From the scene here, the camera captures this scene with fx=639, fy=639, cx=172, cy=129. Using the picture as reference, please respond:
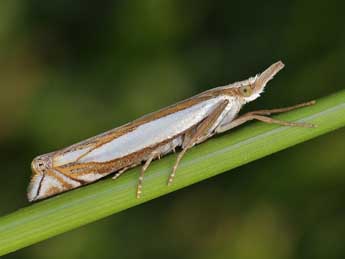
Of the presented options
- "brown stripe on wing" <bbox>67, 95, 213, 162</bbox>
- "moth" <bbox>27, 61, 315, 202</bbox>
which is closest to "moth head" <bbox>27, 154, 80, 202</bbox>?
"moth" <bbox>27, 61, 315, 202</bbox>

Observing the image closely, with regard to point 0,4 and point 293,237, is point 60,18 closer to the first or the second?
point 0,4

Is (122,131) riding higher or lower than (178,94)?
lower

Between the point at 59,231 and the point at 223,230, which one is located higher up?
Result: the point at 223,230

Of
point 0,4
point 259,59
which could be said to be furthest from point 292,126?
point 0,4

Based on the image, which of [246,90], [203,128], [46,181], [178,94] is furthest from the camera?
[178,94]

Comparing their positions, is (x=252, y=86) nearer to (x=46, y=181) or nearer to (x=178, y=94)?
(x=46, y=181)

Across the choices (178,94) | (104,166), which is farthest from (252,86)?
(178,94)

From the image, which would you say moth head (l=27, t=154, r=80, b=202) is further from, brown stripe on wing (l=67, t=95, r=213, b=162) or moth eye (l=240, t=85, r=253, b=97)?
moth eye (l=240, t=85, r=253, b=97)
